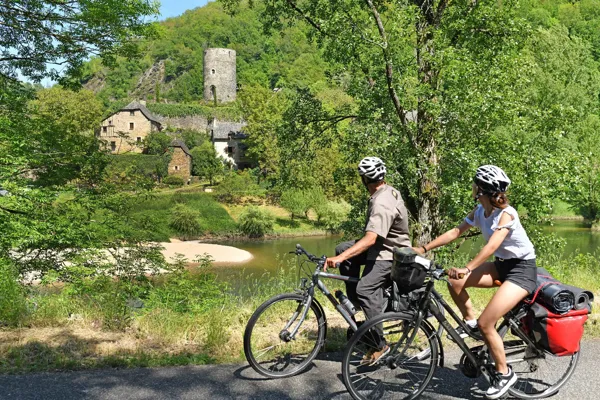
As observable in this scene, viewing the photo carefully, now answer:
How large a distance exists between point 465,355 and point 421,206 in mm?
8694

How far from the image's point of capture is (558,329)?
399cm

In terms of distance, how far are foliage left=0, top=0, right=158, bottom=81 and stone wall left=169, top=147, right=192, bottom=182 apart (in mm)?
53841

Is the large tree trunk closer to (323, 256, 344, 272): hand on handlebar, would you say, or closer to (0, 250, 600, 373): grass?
(0, 250, 600, 373): grass

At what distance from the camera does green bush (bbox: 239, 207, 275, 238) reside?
45.0 meters

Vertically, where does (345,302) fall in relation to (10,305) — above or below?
above

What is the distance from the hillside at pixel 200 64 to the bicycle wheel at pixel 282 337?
369ft

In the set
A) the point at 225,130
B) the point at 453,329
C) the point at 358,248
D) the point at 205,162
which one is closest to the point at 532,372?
the point at 453,329

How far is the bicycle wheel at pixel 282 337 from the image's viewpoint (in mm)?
4492

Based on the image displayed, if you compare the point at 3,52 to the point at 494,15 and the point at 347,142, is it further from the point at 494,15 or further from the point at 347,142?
the point at 494,15

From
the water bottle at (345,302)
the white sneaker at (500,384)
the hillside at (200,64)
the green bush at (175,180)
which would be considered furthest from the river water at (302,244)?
the hillside at (200,64)

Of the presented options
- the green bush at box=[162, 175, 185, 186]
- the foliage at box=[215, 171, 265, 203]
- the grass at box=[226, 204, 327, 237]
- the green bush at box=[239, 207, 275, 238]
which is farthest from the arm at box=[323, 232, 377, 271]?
the green bush at box=[162, 175, 185, 186]

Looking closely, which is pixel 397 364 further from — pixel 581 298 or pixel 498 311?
pixel 581 298

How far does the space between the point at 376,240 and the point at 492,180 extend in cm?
115

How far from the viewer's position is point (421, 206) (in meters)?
12.8
